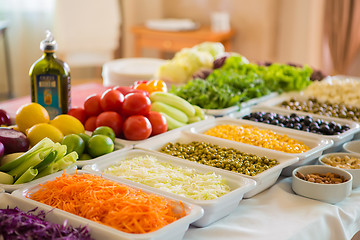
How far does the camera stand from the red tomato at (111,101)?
209 centimetres

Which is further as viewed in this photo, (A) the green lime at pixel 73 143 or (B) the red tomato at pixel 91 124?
(B) the red tomato at pixel 91 124

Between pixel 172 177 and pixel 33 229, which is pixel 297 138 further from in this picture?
pixel 33 229

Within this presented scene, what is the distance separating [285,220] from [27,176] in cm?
80

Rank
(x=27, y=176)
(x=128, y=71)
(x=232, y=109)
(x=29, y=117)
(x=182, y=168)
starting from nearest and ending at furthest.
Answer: (x=27, y=176) < (x=182, y=168) < (x=29, y=117) < (x=232, y=109) < (x=128, y=71)

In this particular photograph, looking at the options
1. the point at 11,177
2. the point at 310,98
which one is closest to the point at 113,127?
the point at 11,177

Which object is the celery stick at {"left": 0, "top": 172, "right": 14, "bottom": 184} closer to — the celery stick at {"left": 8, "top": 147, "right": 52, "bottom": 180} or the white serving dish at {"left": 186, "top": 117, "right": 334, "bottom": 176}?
the celery stick at {"left": 8, "top": 147, "right": 52, "bottom": 180}

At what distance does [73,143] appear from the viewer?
179 cm

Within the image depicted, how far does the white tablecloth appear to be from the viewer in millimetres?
1474

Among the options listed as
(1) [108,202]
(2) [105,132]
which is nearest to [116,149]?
(2) [105,132]

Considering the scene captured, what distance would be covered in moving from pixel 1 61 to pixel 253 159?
4498 mm

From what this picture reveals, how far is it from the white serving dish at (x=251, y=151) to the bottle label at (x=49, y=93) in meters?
0.43

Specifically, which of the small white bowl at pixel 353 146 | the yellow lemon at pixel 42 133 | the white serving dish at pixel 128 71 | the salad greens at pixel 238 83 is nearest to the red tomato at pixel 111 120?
the yellow lemon at pixel 42 133

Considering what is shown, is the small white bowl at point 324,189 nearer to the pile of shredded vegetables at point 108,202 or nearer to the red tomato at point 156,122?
the pile of shredded vegetables at point 108,202

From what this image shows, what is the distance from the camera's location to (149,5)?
623 centimetres
